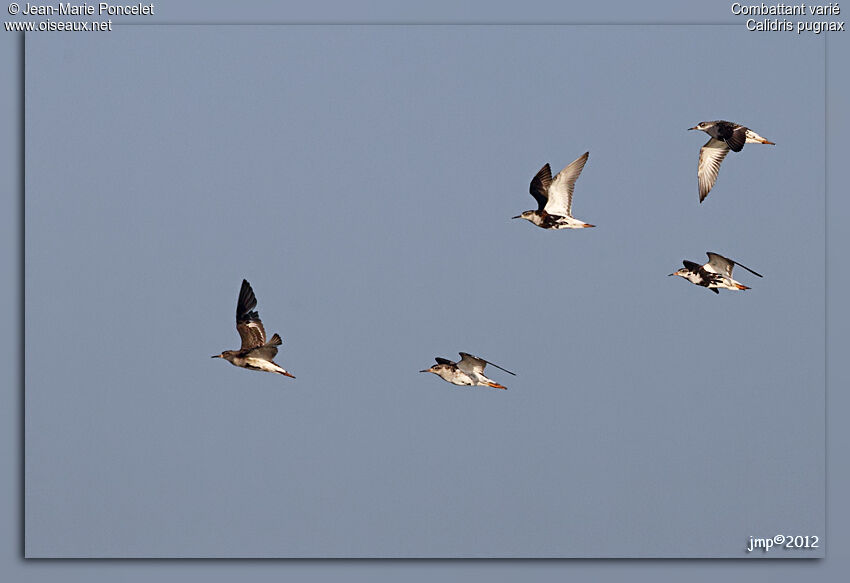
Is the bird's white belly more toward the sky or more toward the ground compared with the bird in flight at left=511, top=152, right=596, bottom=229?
more toward the ground

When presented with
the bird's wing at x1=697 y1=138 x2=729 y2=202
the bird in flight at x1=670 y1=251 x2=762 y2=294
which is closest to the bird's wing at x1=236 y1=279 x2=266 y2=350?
the bird in flight at x1=670 y1=251 x2=762 y2=294

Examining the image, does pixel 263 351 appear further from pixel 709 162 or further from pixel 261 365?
pixel 709 162

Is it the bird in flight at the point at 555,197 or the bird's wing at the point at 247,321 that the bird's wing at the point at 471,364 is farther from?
the bird's wing at the point at 247,321

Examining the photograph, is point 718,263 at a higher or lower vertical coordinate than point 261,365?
higher

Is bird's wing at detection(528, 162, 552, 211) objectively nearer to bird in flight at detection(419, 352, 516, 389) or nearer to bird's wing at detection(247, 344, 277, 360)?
bird in flight at detection(419, 352, 516, 389)

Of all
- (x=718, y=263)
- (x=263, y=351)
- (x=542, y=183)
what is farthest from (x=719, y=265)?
(x=263, y=351)

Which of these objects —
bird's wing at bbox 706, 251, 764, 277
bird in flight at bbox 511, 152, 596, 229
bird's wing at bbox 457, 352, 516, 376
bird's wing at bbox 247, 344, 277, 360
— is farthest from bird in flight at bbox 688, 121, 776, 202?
bird's wing at bbox 247, 344, 277, 360

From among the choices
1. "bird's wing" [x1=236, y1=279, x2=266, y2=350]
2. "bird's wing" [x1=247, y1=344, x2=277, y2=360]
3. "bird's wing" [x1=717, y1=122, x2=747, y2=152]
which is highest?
"bird's wing" [x1=717, y1=122, x2=747, y2=152]

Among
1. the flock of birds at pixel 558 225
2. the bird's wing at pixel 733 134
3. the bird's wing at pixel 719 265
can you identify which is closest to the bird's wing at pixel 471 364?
the flock of birds at pixel 558 225

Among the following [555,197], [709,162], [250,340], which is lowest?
[250,340]
